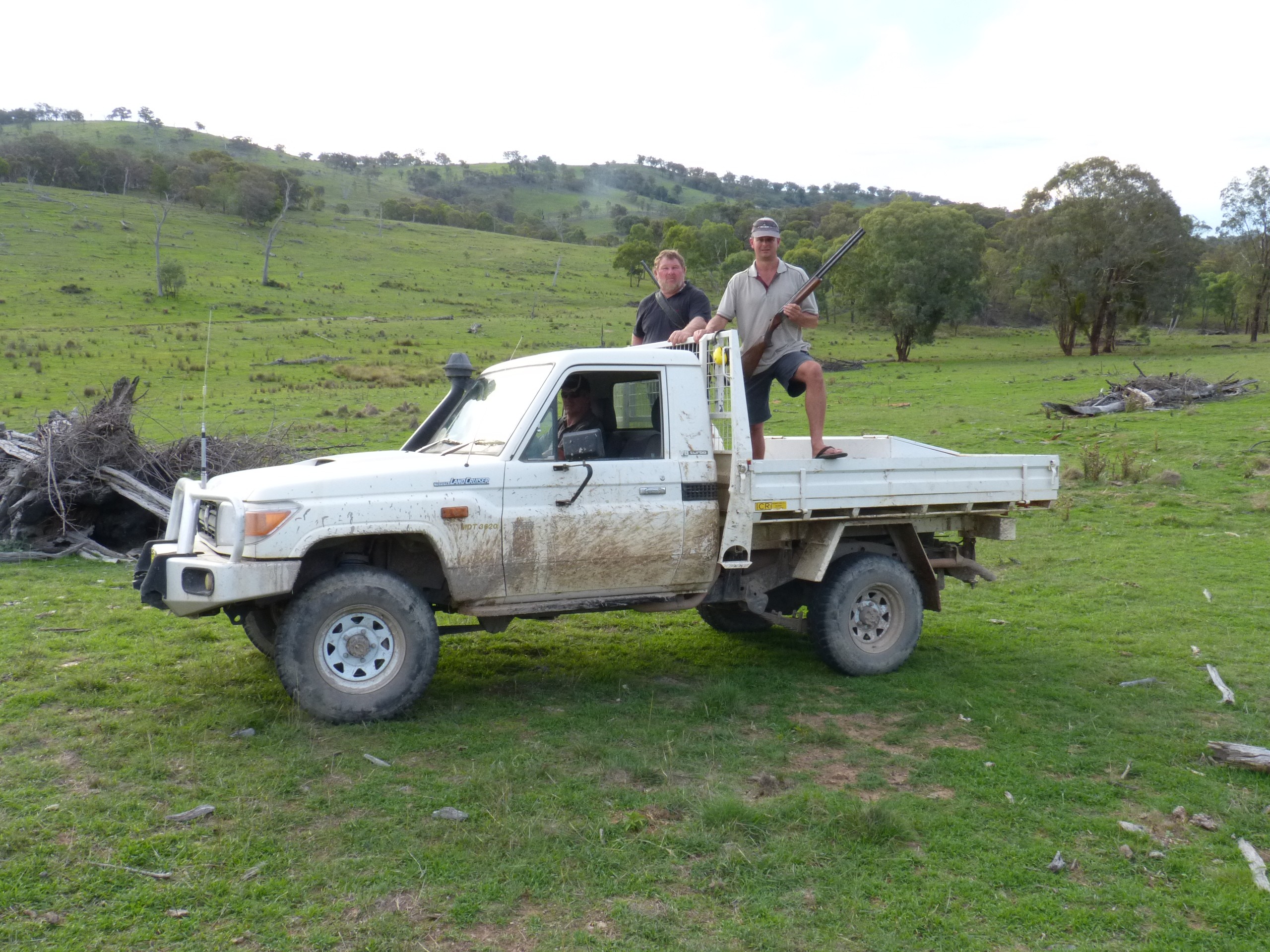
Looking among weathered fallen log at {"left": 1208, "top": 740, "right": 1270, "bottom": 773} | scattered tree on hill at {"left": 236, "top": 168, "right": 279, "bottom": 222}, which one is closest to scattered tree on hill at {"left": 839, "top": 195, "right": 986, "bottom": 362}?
weathered fallen log at {"left": 1208, "top": 740, "right": 1270, "bottom": 773}

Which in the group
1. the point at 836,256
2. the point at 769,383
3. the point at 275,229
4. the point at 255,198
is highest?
the point at 255,198

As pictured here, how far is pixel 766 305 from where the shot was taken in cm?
723

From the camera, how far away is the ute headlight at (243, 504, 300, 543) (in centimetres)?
557

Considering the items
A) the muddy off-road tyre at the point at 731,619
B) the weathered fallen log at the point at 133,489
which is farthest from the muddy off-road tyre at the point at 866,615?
the weathered fallen log at the point at 133,489

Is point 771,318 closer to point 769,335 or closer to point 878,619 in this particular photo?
point 769,335

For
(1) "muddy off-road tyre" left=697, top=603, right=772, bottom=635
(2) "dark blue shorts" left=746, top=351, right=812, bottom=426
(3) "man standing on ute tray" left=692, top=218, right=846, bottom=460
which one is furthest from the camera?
(1) "muddy off-road tyre" left=697, top=603, right=772, bottom=635

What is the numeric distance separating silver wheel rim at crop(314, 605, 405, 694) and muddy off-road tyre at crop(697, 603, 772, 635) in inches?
115

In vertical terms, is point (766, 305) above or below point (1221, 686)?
above

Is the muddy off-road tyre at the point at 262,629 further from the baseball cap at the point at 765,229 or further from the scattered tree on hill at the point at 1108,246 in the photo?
the scattered tree on hill at the point at 1108,246

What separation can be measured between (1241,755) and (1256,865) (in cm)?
122

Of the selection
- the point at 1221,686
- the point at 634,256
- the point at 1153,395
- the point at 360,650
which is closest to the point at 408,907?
the point at 360,650

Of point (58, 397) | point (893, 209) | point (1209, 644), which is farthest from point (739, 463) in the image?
point (893, 209)

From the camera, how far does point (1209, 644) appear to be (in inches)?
310

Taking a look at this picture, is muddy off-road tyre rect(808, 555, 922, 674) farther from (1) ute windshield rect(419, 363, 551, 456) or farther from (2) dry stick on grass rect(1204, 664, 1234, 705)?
(1) ute windshield rect(419, 363, 551, 456)
